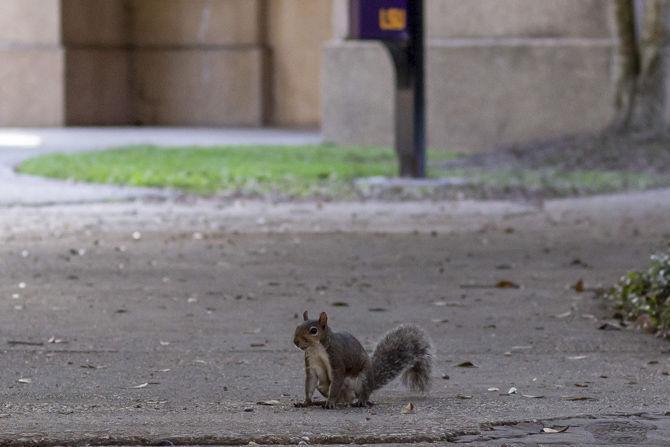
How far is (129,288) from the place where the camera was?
32.7ft

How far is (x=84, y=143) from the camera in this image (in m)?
24.2

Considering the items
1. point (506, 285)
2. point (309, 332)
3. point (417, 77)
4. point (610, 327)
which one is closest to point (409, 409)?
point (309, 332)

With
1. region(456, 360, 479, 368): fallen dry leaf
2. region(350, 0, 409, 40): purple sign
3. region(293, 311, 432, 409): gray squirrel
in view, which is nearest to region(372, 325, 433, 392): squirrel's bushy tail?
region(293, 311, 432, 409): gray squirrel

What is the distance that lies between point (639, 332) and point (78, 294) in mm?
3579

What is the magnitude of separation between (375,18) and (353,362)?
10.7 metres

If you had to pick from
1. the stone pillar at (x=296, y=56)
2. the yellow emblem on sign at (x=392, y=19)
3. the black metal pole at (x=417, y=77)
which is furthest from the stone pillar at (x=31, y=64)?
the yellow emblem on sign at (x=392, y=19)

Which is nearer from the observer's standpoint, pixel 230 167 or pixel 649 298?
pixel 649 298

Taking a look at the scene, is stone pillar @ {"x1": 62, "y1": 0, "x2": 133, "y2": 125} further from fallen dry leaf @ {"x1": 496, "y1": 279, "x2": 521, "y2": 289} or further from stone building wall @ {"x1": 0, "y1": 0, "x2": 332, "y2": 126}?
fallen dry leaf @ {"x1": 496, "y1": 279, "x2": 521, "y2": 289}

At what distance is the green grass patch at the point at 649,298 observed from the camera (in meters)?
8.41

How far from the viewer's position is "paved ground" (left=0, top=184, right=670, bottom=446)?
591 centimetres

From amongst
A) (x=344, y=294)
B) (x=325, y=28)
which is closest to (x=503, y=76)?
(x=325, y=28)

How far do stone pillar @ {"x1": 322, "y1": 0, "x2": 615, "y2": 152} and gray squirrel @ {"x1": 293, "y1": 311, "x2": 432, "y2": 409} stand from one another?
1625cm

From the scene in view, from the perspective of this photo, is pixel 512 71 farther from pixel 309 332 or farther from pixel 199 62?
pixel 309 332

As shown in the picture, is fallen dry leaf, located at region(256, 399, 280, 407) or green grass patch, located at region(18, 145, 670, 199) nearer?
fallen dry leaf, located at region(256, 399, 280, 407)
